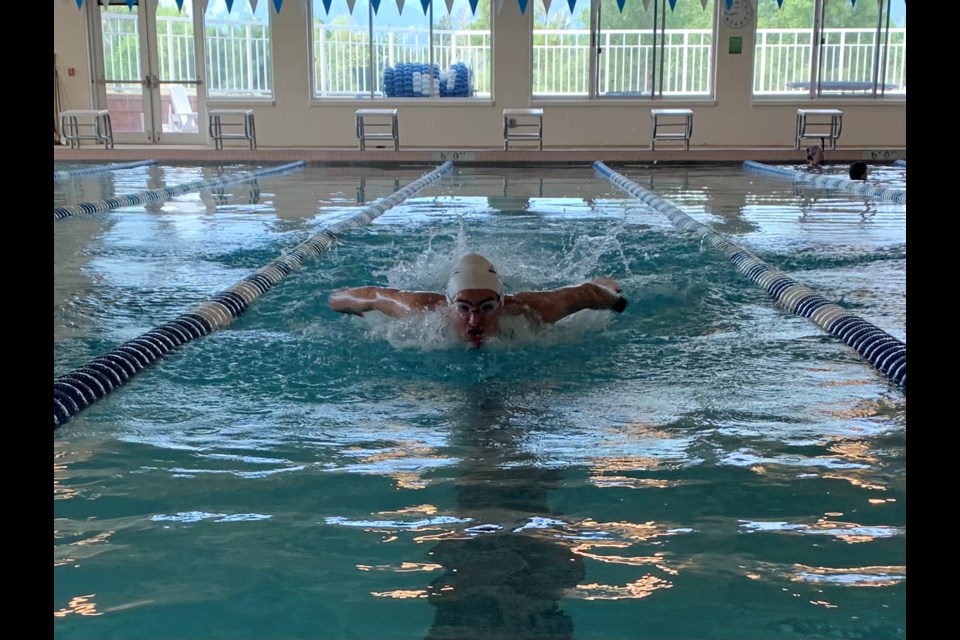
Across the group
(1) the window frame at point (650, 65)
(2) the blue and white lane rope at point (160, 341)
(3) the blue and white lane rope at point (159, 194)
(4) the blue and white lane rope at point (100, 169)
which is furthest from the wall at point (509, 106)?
(2) the blue and white lane rope at point (160, 341)

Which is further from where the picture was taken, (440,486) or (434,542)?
(440,486)

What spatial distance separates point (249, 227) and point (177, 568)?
5.53 meters

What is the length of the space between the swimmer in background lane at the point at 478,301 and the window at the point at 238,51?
12698mm

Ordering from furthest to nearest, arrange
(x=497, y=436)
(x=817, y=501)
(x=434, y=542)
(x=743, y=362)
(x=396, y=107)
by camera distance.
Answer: (x=396, y=107)
(x=743, y=362)
(x=497, y=436)
(x=817, y=501)
(x=434, y=542)

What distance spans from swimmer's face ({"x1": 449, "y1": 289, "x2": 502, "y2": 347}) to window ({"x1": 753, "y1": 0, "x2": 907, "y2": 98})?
1351 centimetres

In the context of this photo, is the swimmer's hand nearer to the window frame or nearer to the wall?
the wall

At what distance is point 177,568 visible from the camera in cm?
185

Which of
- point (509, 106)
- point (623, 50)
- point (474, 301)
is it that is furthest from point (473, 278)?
point (623, 50)

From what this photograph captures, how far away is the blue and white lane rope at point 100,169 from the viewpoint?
11577 millimetres

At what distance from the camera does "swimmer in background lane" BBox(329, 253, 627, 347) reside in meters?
3.37

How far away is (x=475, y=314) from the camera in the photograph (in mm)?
3354

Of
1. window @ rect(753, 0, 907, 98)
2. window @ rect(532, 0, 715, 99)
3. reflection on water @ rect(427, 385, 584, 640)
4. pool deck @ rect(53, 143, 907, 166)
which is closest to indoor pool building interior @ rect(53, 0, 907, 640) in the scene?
reflection on water @ rect(427, 385, 584, 640)
